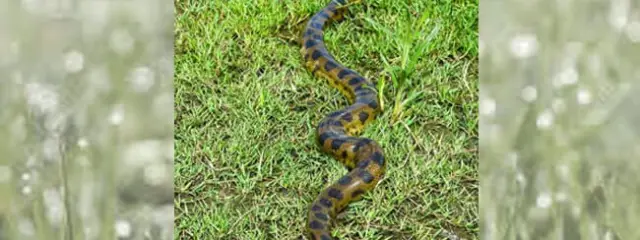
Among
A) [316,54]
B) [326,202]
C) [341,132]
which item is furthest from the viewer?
[316,54]

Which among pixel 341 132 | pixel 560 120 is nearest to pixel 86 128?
pixel 560 120

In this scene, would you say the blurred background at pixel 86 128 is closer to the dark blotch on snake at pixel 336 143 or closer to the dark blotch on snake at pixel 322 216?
the dark blotch on snake at pixel 322 216

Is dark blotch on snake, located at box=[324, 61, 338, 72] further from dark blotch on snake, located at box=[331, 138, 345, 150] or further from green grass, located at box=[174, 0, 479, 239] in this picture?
dark blotch on snake, located at box=[331, 138, 345, 150]

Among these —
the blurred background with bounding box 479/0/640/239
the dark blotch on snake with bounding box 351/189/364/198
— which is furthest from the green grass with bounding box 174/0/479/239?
the blurred background with bounding box 479/0/640/239

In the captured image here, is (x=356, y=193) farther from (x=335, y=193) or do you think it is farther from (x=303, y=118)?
(x=303, y=118)

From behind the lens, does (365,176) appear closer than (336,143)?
Yes

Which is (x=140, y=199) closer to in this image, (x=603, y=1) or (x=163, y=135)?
(x=163, y=135)
